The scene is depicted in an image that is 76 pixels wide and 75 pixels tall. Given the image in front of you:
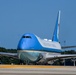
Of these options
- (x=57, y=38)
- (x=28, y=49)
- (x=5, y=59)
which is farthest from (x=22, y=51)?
(x=5, y=59)

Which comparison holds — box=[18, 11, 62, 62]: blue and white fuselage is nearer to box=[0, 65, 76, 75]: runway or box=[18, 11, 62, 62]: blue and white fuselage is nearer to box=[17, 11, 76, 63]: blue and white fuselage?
box=[17, 11, 76, 63]: blue and white fuselage

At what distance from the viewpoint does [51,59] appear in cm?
7919

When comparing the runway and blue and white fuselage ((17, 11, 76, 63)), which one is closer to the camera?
the runway

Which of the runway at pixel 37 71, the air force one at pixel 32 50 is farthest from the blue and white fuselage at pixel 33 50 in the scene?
the runway at pixel 37 71

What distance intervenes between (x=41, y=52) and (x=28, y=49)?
6.42 m

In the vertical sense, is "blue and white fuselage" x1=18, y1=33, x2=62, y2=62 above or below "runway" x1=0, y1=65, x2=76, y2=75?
above

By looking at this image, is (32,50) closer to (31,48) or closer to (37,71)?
(31,48)

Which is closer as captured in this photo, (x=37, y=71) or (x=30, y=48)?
(x=37, y=71)

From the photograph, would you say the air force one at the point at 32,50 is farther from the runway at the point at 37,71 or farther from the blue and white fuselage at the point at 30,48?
the runway at the point at 37,71

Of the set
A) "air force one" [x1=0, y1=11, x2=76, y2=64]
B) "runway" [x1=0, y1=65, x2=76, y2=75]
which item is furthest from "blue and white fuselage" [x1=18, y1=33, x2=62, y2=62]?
"runway" [x1=0, y1=65, x2=76, y2=75]

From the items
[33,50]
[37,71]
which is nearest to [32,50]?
[33,50]

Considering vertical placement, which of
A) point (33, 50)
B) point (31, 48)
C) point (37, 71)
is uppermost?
point (31, 48)

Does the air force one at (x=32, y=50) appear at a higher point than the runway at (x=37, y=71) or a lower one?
higher

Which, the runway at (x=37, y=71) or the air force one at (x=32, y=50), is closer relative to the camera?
the runway at (x=37, y=71)
